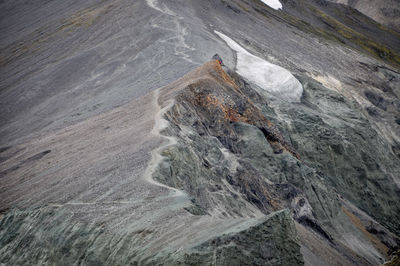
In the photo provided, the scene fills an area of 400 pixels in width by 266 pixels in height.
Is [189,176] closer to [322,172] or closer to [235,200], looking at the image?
[235,200]

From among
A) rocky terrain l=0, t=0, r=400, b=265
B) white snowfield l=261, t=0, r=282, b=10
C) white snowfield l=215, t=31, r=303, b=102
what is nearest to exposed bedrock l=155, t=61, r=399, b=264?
rocky terrain l=0, t=0, r=400, b=265

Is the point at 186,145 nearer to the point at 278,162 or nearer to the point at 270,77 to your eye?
the point at 278,162

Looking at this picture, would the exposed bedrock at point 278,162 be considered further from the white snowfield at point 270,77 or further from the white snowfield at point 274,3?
the white snowfield at point 274,3

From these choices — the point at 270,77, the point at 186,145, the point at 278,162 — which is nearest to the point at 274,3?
the point at 270,77

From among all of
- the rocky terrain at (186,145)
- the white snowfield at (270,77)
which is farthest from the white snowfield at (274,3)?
the white snowfield at (270,77)

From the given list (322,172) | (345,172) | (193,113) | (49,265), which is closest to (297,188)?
(193,113)

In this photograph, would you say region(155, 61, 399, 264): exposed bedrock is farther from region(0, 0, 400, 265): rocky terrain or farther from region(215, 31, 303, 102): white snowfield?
region(215, 31, 303, 102): white snowfield
